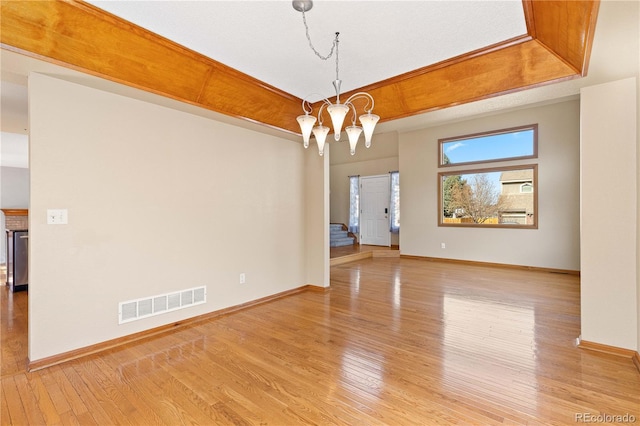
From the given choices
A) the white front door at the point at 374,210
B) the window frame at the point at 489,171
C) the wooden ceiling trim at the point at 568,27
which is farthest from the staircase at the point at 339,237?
the wooden ceiling trim at the point at 568,27

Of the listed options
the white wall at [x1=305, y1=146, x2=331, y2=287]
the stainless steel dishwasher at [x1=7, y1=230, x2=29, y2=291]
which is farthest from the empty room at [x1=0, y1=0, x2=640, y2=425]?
the stainless steel dishwasher at [x1=7, y1=230, x2=29, y2=291]

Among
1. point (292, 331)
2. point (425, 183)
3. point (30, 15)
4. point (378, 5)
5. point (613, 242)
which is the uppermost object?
point (378, 5)

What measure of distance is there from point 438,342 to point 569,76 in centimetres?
264

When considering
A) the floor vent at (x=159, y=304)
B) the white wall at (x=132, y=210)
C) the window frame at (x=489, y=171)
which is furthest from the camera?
the window frame at (x=489, y=171)

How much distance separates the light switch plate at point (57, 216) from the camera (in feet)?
8.10

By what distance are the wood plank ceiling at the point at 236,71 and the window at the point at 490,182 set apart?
3973mm

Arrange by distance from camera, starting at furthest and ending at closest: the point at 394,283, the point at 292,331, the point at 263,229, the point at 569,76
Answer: the point at 394,283, the point at 263,229, the point at 292,331, the point at 569,76

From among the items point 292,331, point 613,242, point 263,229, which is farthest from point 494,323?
point 263,229

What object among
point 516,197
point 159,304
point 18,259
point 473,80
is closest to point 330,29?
point 473,80

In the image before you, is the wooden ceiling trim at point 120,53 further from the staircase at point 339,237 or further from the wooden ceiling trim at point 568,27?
the staircase at point 339,237

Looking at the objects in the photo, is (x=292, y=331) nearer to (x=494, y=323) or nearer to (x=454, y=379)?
(x=454, y=379)

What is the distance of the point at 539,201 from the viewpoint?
19.2 feet

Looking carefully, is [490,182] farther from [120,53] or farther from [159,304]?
[120,53]

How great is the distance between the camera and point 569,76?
8.24ft
